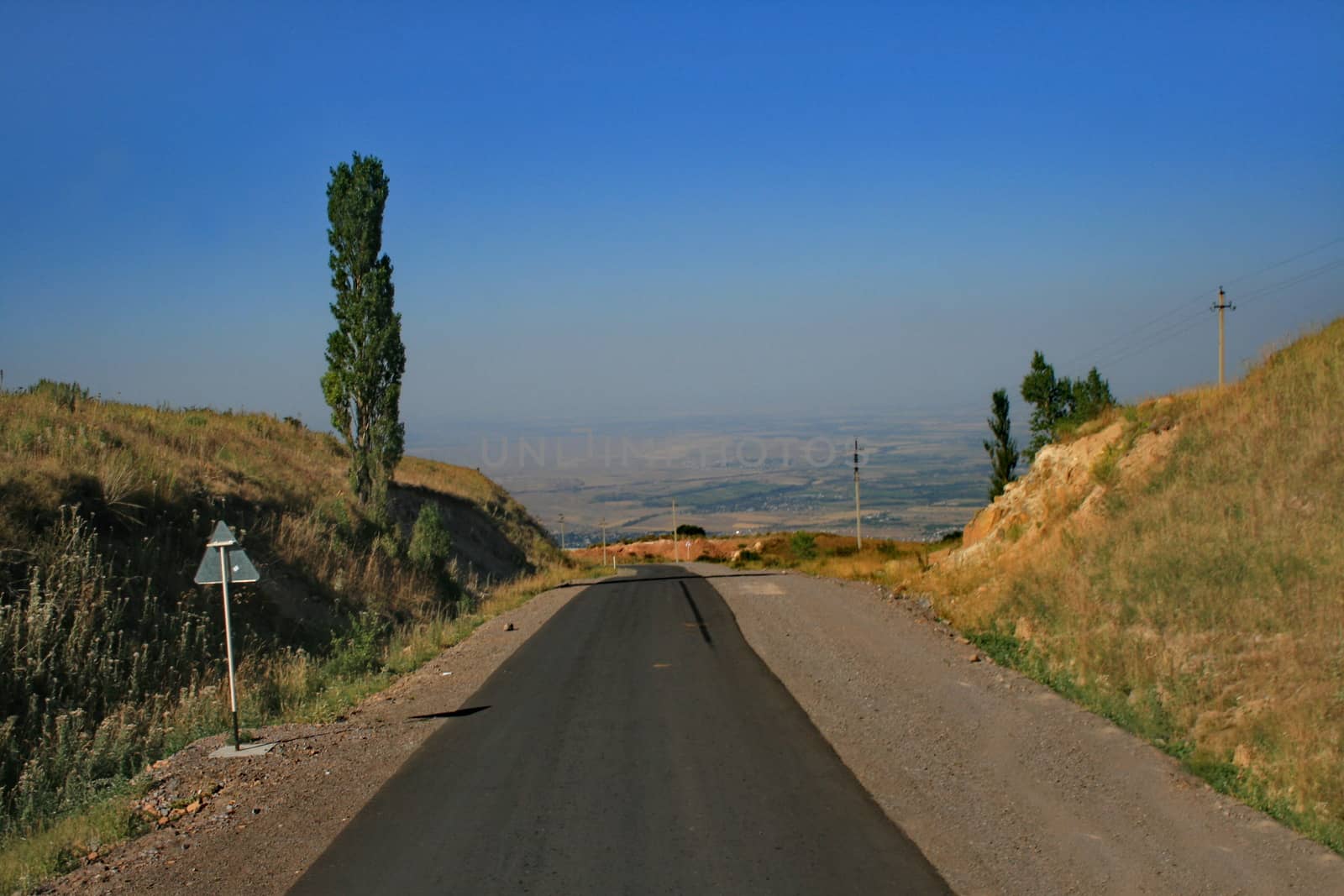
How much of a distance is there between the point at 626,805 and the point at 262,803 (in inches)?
127

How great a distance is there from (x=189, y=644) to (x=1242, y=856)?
47.9 feet

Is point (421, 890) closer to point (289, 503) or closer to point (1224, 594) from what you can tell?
point (1224, 594)

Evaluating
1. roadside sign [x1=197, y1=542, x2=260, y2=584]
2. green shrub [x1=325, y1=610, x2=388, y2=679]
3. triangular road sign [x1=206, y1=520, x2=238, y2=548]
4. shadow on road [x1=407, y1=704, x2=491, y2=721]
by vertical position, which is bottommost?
green shrub [x1=325, y1=610, x2=388, y2=679]

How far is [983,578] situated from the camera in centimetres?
1977

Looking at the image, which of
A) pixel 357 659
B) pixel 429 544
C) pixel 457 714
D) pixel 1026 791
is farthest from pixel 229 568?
pixel 429 544

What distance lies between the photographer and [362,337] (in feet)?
105

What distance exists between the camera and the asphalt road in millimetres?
6277

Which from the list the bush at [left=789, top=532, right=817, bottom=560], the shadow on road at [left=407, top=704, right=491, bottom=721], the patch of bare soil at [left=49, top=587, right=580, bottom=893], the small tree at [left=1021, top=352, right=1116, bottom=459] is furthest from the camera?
the bush at [left=789, top=532, right=817, bottom=560]

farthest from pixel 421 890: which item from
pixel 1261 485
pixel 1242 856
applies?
pixel 1261 485

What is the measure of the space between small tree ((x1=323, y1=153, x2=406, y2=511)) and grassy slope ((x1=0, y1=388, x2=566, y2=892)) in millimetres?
2950

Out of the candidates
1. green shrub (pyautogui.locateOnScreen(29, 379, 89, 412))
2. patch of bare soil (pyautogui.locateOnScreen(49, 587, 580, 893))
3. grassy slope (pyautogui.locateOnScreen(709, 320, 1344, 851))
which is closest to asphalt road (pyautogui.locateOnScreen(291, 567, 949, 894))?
patch of bare soil (pyautogui.locateOnScreen(49, 587, 580, 893))

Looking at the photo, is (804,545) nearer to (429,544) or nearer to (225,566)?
(429,544)

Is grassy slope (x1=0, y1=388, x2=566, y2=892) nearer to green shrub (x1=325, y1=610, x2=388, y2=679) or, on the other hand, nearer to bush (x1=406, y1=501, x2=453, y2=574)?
green shrub (x1=325, y1=610, x2=388, y2=679)

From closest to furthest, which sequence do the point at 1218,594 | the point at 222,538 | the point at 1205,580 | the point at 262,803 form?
the point at 262,803 < the point at 222,538 < the point at 1218,594 < the point at 1205,580
